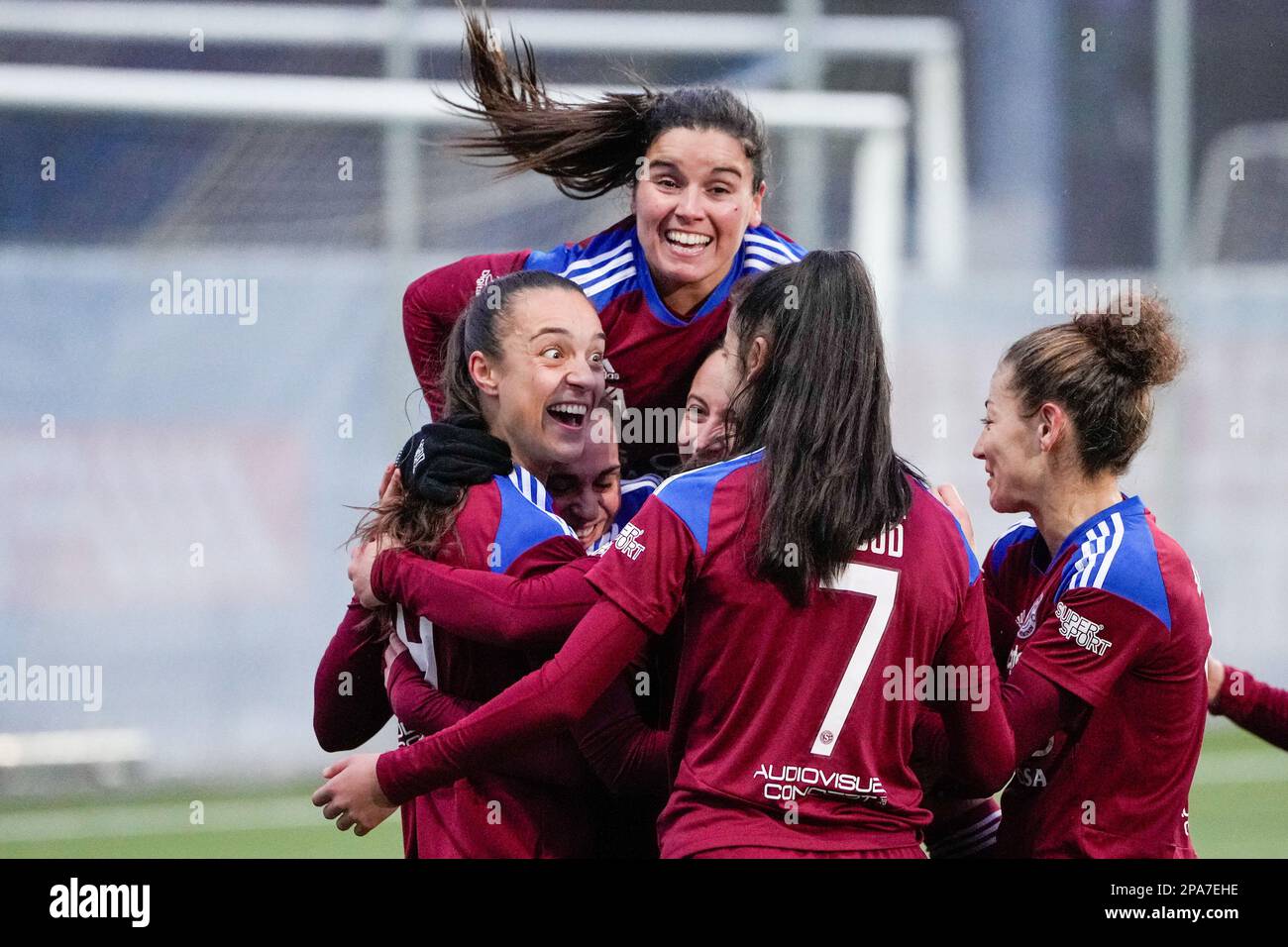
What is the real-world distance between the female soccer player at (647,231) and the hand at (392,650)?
2.38ft

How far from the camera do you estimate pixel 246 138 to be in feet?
27.9

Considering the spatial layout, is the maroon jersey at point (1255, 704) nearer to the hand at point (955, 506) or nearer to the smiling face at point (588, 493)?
the hand at point (955, 506)

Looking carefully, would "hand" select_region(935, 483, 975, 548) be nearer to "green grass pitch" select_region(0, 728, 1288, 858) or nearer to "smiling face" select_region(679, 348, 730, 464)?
"smiling face" select_region(679, 348, 730, 464)

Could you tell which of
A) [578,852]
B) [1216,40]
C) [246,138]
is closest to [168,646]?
[246,138]

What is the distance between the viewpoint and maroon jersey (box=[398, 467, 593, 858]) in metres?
2.86

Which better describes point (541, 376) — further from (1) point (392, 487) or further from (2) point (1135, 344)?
(2) point (1135, 344)

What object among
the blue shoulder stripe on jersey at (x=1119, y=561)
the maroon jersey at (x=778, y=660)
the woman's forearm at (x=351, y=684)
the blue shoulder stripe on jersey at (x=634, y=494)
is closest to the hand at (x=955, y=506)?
the blue shoulder stripe on jersey at (x=1119, y=561)

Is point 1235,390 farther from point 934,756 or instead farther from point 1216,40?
point 934,756

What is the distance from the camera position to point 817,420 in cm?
253

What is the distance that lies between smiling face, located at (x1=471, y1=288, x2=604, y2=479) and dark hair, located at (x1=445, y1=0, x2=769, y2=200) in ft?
2.06

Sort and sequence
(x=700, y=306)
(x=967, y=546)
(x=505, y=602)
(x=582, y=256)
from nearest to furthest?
1. (x=967, y=546)
2. (x=505, y=602)
3. (x=700, y=306)
4. (x=582, y=256)

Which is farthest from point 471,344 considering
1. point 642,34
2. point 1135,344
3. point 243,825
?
point 642,34

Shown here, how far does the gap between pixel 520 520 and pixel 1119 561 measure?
111 centimetres
